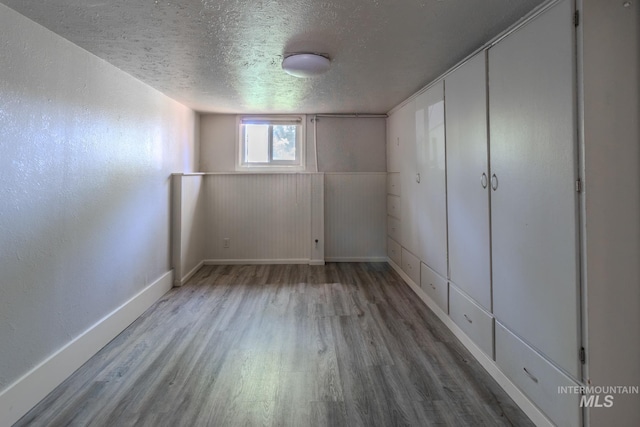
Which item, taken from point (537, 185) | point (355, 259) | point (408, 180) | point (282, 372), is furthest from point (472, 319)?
point (355, 259)

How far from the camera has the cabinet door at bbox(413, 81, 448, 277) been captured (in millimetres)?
2623

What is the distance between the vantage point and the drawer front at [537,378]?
1.32 meters

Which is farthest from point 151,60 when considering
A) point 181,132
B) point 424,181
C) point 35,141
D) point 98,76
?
point 424,181

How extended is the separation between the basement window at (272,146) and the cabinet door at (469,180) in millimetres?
2491

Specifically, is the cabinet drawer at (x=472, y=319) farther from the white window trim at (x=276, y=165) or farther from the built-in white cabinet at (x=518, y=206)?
the white window trim at (x=276, y=165)

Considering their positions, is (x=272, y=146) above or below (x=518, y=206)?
above

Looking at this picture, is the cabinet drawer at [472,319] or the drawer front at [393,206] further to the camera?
the drawer front at [393,206]

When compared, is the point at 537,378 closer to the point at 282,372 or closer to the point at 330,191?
the point at 282,372

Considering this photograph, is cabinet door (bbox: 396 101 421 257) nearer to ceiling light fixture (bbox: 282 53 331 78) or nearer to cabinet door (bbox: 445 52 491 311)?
cabinet door (bbox: 445 52 491 311)

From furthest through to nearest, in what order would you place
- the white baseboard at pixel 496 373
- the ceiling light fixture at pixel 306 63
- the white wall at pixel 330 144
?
the white wall at pixel 330 144 → the ceiling light fixture at pixel 306 63 → the white baseboard at pixel 496 373

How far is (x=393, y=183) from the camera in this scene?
4.16 m

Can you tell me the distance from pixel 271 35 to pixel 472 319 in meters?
2.23

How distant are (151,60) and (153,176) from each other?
115cm
